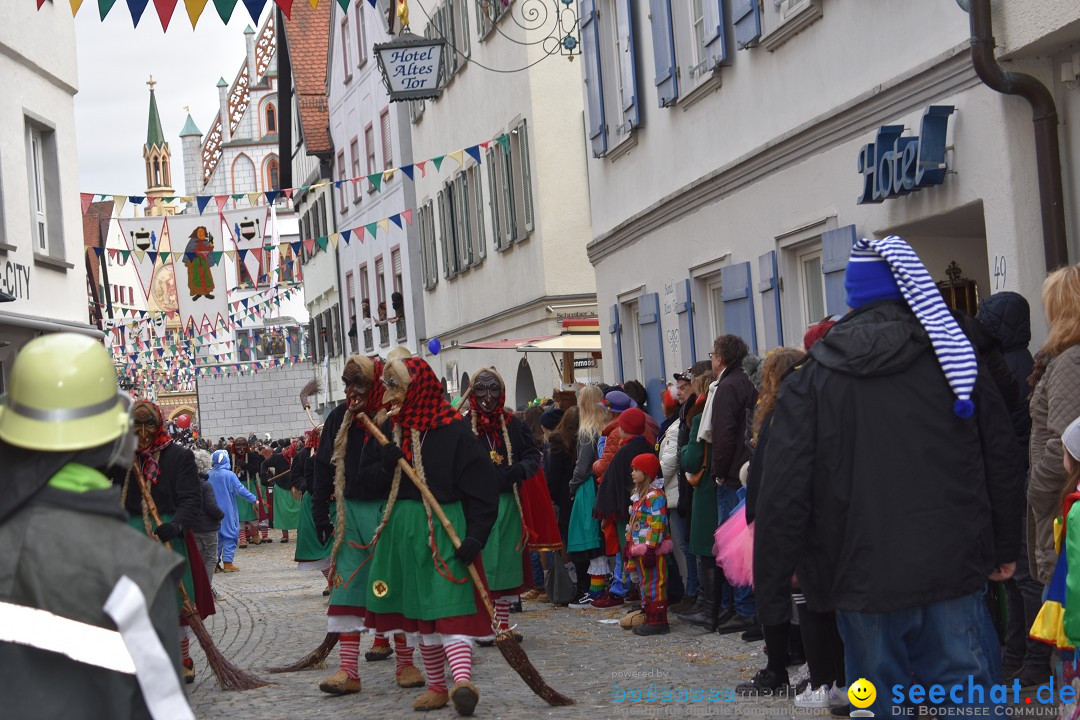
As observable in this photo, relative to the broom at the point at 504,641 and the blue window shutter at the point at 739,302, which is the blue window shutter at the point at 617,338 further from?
the broom at the point at 504,641

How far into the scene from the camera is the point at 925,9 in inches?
396

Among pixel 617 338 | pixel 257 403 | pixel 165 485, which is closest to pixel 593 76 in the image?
pixel 617 338

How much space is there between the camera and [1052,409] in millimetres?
6398

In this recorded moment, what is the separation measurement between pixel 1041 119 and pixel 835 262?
9.02 ft

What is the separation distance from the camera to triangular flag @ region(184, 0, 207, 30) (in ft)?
35.7

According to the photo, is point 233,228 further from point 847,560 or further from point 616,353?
point 847,560

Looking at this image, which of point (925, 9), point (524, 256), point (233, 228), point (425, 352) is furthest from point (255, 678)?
point (425, 352)

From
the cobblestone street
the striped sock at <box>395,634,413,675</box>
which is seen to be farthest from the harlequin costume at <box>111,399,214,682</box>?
the striped sock at <box>395,634,413,675</box>

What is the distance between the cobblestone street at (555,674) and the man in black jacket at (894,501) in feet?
8.43

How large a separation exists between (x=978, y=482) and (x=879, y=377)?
1.44 feet

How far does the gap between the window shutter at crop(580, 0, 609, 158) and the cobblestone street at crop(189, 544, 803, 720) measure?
6.77m

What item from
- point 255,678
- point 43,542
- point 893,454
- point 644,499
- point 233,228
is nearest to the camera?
point 43,542

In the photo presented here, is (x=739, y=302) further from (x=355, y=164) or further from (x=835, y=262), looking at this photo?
(x=355, y=164)

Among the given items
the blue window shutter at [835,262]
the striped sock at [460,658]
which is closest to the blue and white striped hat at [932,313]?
the striped sock at [460,658]
